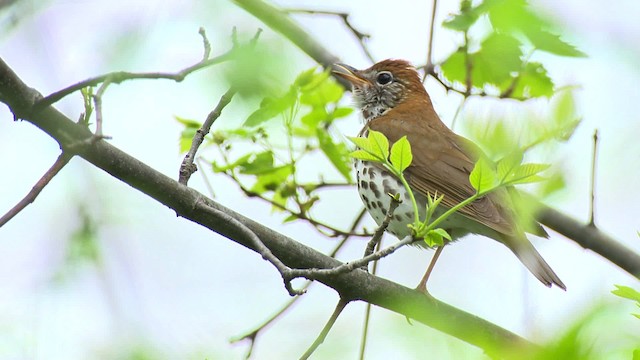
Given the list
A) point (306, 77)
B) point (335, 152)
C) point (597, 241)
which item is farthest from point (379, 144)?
point (597, 241)

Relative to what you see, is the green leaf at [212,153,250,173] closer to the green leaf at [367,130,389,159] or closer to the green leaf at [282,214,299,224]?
the green leaf at [282,214,299,224]

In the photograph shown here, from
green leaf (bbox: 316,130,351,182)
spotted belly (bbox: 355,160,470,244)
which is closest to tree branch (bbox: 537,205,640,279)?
spotted belly (bbox: 355,160,470,244)

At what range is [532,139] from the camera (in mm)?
1656

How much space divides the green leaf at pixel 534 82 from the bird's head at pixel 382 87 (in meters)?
2.48

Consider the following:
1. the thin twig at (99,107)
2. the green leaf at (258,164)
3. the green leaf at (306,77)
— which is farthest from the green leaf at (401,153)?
the green leaf at (258,164)

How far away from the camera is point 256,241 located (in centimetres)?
336

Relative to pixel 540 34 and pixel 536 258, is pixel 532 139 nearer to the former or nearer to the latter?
pixel 540 34

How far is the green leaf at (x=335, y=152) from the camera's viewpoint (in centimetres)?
417

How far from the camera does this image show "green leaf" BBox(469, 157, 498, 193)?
2.37 meters

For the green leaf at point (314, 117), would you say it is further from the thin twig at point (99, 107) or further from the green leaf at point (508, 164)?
the green leaf at point (508, 164)

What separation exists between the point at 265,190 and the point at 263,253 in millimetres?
1246

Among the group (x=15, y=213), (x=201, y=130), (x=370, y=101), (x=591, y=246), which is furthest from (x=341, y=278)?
(x=370, y=101)

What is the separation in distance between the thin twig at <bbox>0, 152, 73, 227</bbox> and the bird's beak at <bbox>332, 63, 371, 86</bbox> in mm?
3878

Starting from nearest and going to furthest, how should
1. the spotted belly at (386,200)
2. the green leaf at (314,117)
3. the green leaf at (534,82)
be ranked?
1. the green leaf at (534,82)
2. the green leaf at (314,117)
3. the spotted belly at (386,200)
